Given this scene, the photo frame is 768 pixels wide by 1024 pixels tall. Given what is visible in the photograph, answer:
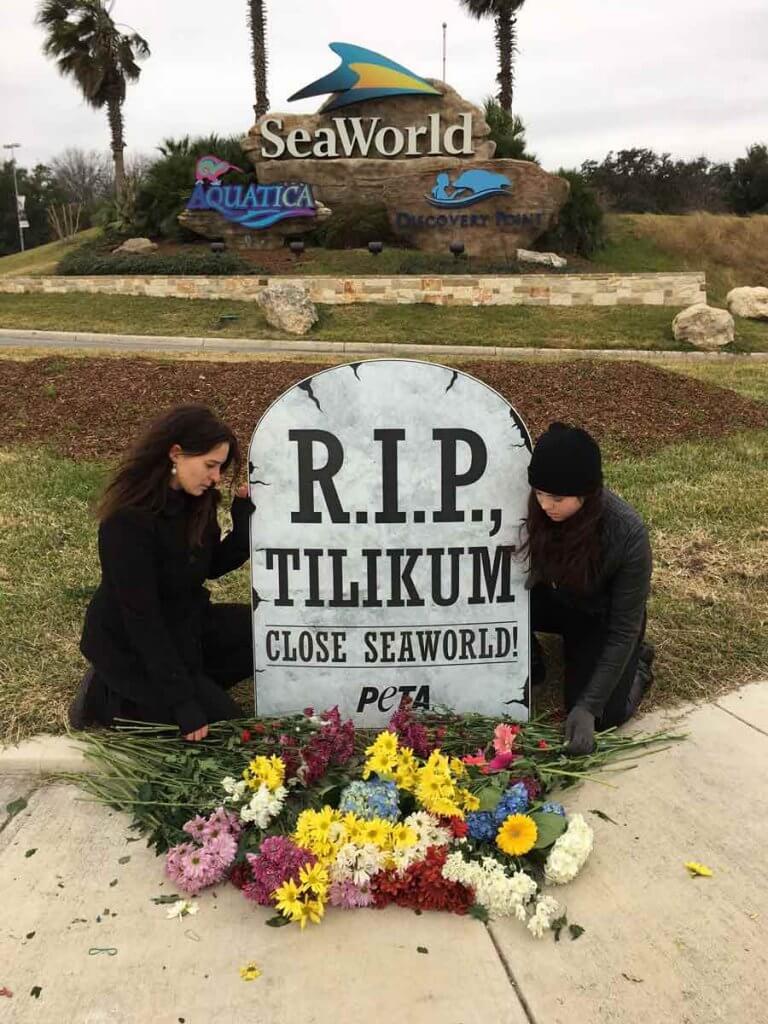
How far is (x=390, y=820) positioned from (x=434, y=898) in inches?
10.2

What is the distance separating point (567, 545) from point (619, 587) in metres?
0.25

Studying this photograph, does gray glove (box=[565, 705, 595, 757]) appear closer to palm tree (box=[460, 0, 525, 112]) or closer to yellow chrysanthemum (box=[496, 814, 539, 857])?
yellow chrysanthemum (box=[496, 814, 539, 857])

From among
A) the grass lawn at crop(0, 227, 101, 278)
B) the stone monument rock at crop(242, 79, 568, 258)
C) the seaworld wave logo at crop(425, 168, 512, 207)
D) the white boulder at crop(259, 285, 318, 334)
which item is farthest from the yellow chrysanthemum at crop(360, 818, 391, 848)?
the grass lawn at crop(0, 227, 101, 278)

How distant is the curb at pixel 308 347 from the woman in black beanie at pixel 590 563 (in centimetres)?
1184

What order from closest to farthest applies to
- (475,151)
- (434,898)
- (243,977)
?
(243,977) < (434,898) < (475,151)

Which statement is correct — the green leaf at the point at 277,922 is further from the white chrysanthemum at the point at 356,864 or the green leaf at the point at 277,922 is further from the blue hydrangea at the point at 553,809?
the blue hydrangea at the point at 553,809

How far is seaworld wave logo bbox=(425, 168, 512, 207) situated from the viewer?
908 inches

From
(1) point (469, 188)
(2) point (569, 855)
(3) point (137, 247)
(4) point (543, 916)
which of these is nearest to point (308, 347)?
(1) point (469, 188)

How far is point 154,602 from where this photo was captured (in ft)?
8.76

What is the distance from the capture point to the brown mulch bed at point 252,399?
7.06 meters

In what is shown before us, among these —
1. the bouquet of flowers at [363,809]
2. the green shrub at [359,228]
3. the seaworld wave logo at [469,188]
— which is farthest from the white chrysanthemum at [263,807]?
the green shrub at [359,228]

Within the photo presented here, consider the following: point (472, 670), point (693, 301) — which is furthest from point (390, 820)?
point (693, 301)

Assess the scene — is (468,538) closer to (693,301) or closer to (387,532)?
(387,532)

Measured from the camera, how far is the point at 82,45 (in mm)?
29281
